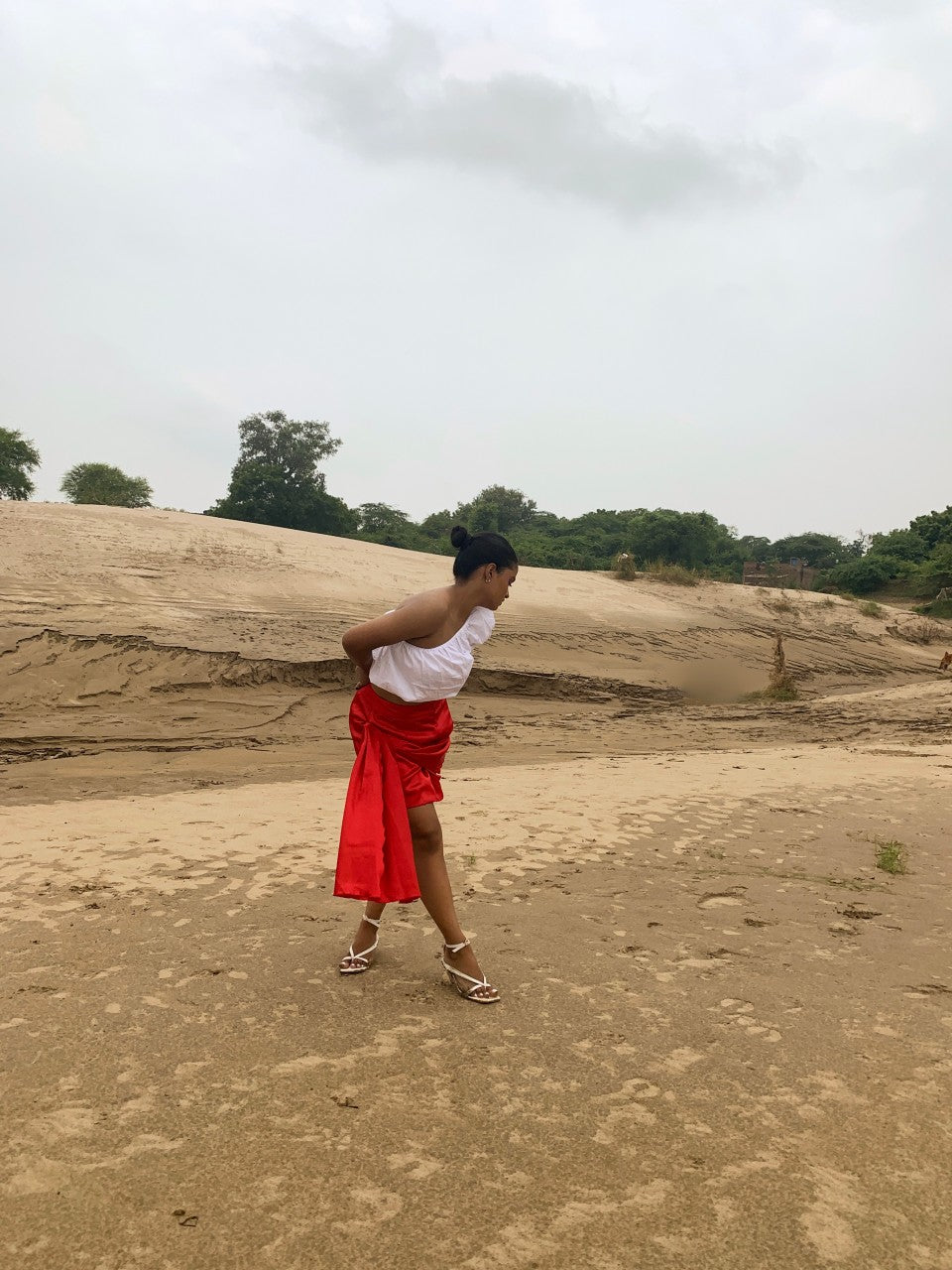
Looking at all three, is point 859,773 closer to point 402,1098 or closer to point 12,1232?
point 402,1098

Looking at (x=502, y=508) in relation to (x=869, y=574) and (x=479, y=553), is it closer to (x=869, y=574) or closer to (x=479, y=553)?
(x=869, y=574)

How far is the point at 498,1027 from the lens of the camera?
2598 millimetres

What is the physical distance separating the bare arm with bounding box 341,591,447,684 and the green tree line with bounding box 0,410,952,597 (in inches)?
701

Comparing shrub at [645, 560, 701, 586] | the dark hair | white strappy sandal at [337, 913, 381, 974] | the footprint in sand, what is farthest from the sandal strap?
shrub at [645, 560, 701, 586]

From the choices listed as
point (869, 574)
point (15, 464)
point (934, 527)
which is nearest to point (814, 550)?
point (934, 527)

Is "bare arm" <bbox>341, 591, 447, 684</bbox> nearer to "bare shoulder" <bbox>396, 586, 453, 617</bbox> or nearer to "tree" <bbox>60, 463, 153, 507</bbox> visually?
"bare shoulder" <bbox>396, 586, 453, 617</bbox>

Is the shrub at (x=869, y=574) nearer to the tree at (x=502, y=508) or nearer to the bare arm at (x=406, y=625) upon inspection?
Result: the tree at (x=502, y=508)

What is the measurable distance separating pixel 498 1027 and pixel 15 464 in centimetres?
3419

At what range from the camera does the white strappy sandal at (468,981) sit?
9.05ft

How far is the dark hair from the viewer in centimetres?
289

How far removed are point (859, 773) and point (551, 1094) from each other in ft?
17.6

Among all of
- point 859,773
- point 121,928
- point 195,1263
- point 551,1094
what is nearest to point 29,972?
point 121,928

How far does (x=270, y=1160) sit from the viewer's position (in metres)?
1.92

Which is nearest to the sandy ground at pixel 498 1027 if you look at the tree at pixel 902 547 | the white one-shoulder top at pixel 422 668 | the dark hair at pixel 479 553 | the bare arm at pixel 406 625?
the white one-shoulder top at pixel 422 668
